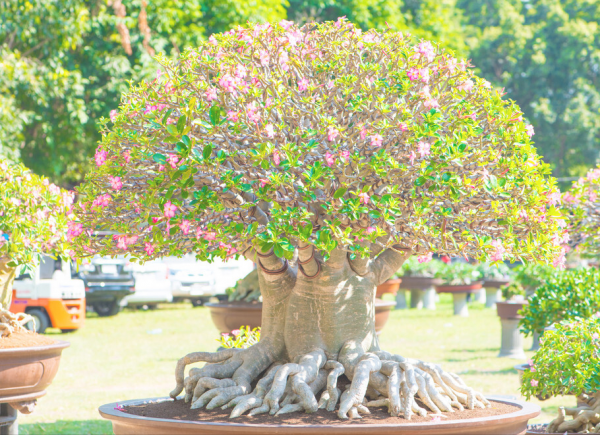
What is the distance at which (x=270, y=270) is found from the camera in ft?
14.5

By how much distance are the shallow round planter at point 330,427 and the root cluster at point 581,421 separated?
64.5 inches

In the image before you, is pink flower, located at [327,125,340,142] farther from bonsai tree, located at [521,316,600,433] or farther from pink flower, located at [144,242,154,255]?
bonsai tree, located at [521,316,600,433]

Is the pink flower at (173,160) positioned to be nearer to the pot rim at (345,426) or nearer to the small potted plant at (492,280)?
the pot rim at (345,426)

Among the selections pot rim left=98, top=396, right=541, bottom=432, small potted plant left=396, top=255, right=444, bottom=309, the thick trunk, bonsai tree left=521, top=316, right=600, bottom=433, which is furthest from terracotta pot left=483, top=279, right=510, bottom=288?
pot rim left=98, top=396, right=541, bottom=432

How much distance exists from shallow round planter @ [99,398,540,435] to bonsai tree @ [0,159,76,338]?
2659 mm

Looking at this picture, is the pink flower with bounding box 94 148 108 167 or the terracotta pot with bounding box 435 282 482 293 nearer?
the pink flower with bounding box 94 148 108 167

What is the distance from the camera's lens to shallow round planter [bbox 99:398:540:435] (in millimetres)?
3385

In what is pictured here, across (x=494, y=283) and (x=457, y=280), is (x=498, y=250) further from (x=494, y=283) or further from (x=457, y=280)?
(x=494, y=283)

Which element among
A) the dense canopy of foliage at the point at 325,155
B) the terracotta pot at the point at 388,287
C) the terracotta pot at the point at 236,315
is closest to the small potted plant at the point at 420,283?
the terracotta pot at the point at 388,287

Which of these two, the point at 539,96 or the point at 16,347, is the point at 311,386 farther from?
the point at 539,96

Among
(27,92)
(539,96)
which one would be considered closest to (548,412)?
(27,92)

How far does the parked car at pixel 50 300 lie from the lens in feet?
47.6

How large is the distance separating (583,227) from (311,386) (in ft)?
12.1

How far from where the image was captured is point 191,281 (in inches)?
768
